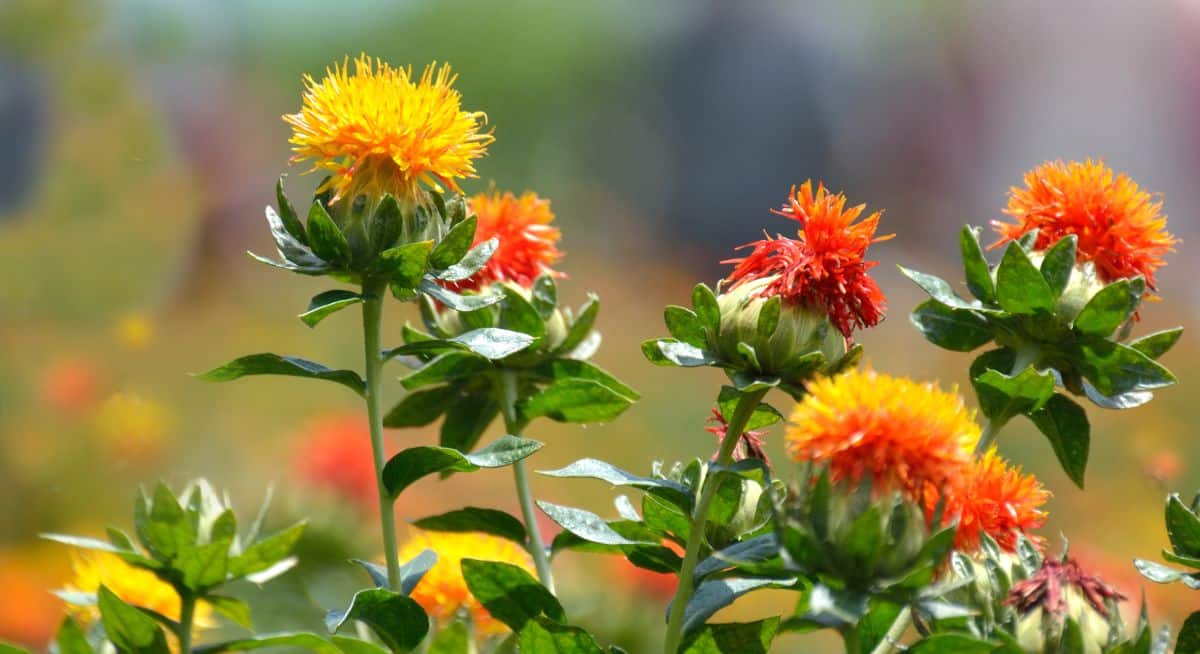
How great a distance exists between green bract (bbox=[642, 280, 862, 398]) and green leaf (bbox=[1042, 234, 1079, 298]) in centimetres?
12

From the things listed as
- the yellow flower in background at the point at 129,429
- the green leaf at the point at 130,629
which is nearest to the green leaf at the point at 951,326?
the green leaf at the point at 130,629

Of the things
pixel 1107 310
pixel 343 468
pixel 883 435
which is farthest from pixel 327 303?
pixel 343 468

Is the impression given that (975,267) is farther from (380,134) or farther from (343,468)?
(343,468)

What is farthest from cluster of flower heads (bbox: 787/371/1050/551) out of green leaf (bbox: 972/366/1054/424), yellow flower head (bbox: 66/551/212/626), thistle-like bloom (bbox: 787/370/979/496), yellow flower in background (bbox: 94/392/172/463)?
yellow flower in background (bbox: 94/392/172/463)

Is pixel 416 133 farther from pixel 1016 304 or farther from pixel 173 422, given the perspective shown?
pixel 173 422

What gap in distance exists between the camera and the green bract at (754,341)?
0.61 metres

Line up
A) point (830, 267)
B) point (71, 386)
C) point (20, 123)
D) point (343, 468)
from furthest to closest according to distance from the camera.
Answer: point (20, 123)
point (71, 386)
point (343, 468)
point (830, 267)

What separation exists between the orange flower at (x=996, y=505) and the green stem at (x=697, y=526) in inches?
4.0

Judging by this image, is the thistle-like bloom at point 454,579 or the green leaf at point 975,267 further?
the thistle-like bloom at point 454,579

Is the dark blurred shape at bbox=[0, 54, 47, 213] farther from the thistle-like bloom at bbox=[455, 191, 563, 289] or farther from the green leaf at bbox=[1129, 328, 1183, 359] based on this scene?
the green leaf at bbox=[1129, 328, 1183, 359]

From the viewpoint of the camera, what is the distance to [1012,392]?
67 cm

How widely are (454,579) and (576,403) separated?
0.14m

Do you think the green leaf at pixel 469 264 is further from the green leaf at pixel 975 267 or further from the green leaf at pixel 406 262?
the green leaf at pixel 975 267

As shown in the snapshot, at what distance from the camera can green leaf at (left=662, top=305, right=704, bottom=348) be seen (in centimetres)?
63
